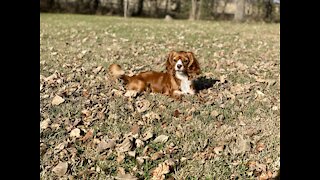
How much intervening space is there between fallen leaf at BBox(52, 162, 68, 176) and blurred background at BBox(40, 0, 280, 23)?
25604 mm

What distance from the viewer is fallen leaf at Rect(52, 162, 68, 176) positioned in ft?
10.8

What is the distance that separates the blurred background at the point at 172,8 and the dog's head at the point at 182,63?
2330 centimetres

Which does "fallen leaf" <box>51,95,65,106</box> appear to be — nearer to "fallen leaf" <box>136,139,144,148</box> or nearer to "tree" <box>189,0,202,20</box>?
"fallen leaf" <box>136,139,144,148</box>

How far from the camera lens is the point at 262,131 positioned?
4121 millimetres

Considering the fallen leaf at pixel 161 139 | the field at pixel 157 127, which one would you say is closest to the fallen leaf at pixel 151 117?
the field at pixel 157 127

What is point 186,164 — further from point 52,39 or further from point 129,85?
point 52,39

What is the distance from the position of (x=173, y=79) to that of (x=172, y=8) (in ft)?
92.5

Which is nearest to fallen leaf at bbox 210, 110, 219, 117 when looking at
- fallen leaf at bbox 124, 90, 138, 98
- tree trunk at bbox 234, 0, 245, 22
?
fallen leaf at bbox 124, 90, 138, 98

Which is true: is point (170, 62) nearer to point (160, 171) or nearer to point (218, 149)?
point (218, 149)

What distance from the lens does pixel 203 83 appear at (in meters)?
5.95

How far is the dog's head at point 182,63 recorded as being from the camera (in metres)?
5.05
